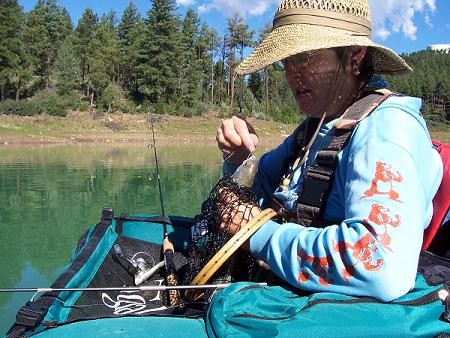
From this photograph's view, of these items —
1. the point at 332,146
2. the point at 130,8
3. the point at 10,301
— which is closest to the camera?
the point at 332,146

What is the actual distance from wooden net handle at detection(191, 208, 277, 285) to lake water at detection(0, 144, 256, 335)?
2293 millimetres

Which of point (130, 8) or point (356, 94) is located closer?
point (356, 94)

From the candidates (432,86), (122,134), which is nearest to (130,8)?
(122,134)

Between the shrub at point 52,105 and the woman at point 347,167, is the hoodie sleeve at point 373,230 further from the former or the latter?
the shrub at point 52,105

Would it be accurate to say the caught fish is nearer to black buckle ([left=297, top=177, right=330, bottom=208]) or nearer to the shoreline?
black buckle ([left=297, top=177, right=330, bottom=208])

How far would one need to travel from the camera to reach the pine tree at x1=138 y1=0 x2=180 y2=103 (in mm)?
40938

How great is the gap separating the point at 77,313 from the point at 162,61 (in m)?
40.7

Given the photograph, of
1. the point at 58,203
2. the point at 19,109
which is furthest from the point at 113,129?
the point at 58,203

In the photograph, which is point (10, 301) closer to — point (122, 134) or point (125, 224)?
point (125, 224)

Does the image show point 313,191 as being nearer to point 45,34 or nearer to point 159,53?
point 159,53

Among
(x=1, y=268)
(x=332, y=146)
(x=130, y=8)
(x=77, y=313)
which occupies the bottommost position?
(x=1, y=268)

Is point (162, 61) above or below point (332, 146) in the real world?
above

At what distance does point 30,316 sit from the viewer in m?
1.62

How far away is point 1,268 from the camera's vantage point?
4.81m
